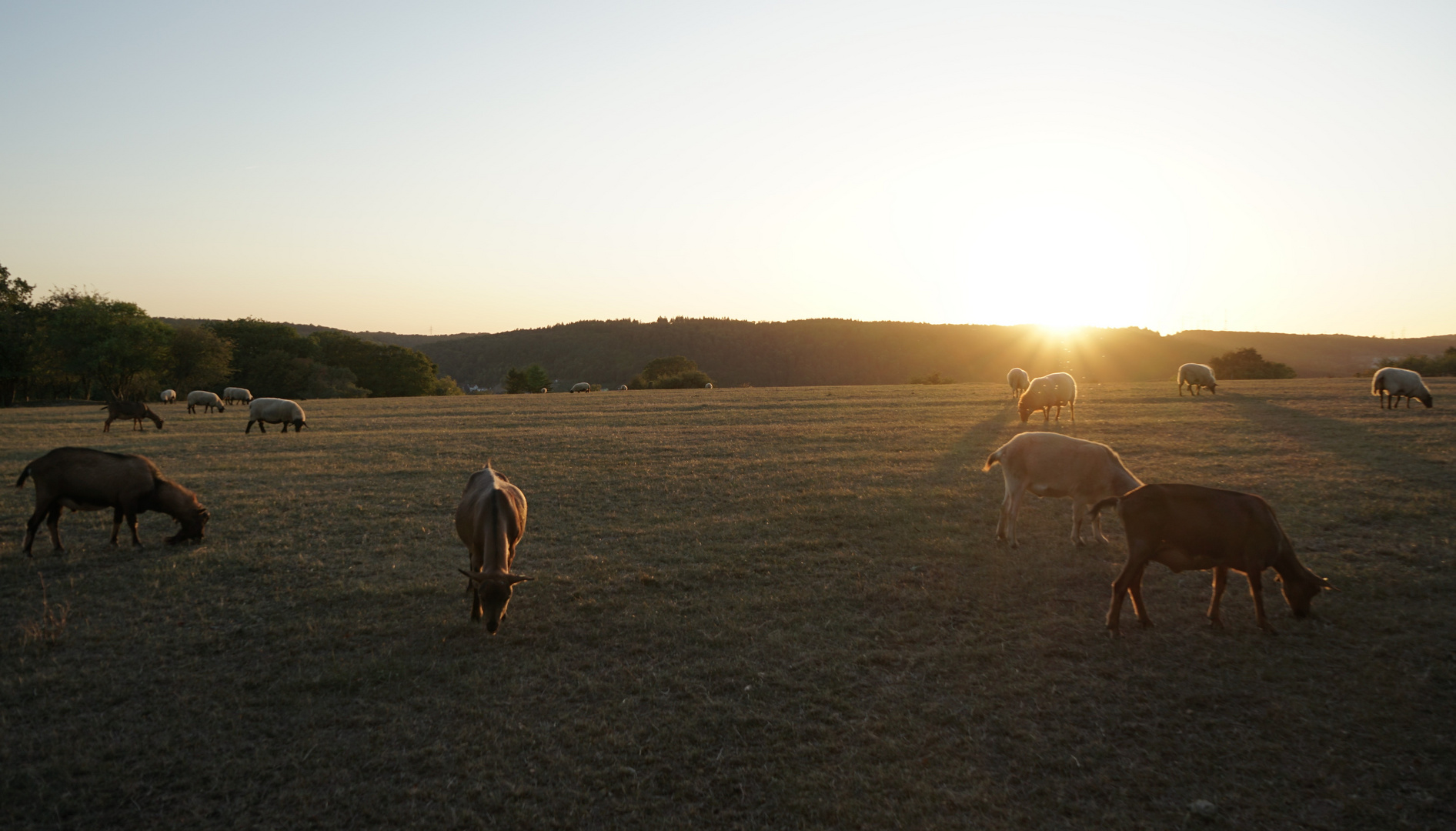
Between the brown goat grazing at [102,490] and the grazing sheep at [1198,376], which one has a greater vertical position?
the grazing sheep at [1198,376]

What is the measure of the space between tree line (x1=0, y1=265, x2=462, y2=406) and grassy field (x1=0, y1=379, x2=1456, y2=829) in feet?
184

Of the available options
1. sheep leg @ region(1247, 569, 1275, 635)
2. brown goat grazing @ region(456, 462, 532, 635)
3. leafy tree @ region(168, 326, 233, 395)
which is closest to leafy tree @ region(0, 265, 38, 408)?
leafy tree @ region(168, 326, 233, 395)

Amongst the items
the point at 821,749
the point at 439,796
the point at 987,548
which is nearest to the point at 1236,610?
the point at 987,548

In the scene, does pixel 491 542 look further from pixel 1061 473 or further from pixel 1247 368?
pixel 1247 368

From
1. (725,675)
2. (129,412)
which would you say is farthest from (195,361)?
(725,675)

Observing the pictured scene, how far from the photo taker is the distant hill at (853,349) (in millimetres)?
106125

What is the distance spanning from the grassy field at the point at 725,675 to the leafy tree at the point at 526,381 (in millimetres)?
77063

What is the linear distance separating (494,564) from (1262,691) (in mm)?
6687

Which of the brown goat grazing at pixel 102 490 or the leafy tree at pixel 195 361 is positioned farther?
→ the leafy tree at pixel 195 361

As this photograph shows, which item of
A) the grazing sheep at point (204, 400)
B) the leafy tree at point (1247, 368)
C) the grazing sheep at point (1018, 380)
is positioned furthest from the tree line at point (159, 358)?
the leafy tree at point (1247, 368)

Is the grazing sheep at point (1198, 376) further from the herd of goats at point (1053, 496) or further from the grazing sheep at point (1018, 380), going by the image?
the herd of goats at point (1053, 496)

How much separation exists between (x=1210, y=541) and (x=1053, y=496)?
2.83m

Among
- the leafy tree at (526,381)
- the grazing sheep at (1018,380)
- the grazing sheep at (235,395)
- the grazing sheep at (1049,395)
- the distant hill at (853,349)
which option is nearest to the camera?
the grazing sheep at (1049,395)

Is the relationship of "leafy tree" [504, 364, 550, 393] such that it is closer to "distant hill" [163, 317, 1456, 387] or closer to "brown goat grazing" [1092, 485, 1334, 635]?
"distant hill" [163, 317, 1456, 387]
